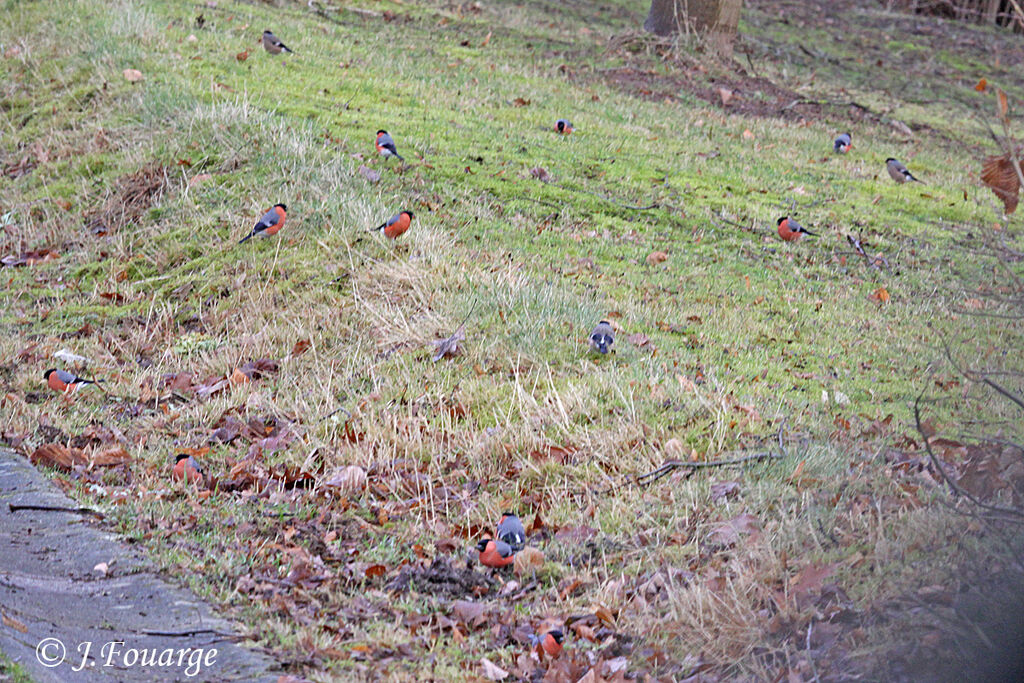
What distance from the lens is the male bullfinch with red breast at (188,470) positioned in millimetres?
5570

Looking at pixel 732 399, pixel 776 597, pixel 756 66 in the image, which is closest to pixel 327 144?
pixel 732 399

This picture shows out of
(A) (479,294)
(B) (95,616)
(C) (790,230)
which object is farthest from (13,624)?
(C) (790,230)

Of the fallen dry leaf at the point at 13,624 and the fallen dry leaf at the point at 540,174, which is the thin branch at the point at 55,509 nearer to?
the fallen dry leaf at the point at 13,624

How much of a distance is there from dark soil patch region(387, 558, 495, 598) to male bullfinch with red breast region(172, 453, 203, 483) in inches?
58.8

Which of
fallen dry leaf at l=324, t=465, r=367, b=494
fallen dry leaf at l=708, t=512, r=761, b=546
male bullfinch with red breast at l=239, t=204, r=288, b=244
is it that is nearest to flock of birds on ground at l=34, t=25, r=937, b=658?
male bullfinch with red breast at l=239, t=204, r=288, b=244

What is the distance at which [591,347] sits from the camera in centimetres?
673

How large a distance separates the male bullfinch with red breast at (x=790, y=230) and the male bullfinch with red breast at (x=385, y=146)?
3791 mm

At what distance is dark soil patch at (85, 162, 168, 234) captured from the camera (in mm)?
9062

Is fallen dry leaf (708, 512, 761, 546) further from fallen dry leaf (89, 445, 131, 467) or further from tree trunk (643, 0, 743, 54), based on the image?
tree trunk (643, 0, 743, 54)

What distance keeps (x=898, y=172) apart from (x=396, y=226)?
23.0 ft

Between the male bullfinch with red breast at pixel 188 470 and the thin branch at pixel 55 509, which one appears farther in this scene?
the male bullfinch with red breast at pixel 188 470

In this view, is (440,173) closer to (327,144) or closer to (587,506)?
(327,144)

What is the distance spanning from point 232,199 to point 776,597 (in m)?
6.53

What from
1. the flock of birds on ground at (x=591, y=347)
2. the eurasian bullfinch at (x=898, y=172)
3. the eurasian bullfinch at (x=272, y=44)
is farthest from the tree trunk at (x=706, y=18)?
the eurasian bullfinch at (x=272, y=44)
